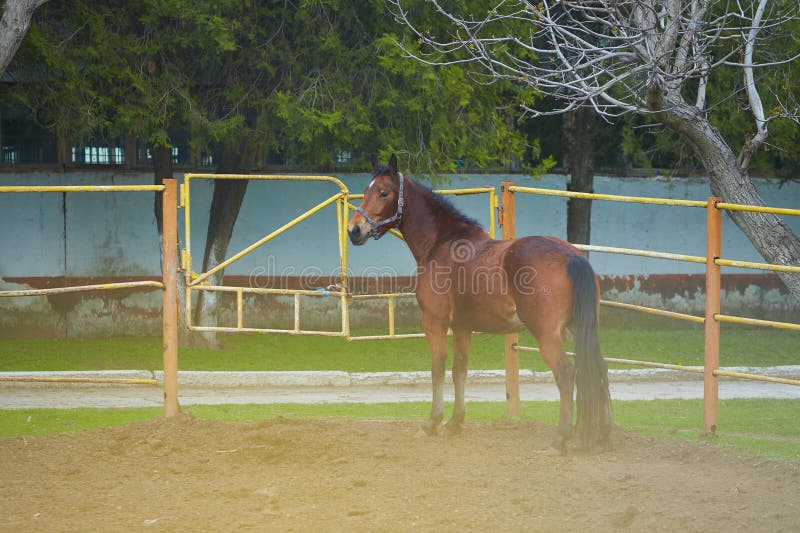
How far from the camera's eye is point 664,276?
16484mm

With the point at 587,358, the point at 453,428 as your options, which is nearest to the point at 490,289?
the point at 587,358

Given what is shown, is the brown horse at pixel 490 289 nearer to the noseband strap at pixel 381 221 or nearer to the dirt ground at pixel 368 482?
the noseband strap at pixel 381 221

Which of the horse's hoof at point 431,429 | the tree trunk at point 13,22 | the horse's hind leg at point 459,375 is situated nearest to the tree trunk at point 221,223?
the tree trunk at point 13,22

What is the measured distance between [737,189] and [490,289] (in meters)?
3.39

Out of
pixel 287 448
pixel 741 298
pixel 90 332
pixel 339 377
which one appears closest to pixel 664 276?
pixel 741 298

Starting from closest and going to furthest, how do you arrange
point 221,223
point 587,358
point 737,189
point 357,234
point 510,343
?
point 587,358 → point 357,234 → point 510,343 → point 737,189 → point 221,223

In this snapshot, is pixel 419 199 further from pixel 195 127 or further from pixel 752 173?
pixel 752 173

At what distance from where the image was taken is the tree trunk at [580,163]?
1542cm

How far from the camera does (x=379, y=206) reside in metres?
7.80

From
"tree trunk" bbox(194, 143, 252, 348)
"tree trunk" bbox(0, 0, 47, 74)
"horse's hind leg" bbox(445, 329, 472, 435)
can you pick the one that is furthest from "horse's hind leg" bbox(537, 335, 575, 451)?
"tree trunk" bbox(194, 143, 252, 348)

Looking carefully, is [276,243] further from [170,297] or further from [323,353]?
[170,297]

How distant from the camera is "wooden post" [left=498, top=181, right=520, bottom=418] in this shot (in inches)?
339

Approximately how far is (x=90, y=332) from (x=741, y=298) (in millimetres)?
10766

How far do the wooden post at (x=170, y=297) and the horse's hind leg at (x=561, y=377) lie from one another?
3.03 m
